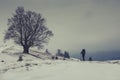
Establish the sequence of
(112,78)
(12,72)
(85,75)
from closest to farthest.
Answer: (112,78) → (85,75) → (12,72)

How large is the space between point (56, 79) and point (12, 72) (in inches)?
169

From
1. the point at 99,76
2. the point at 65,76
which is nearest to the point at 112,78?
the point at 99,76

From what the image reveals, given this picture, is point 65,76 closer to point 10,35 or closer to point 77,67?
point 77,67

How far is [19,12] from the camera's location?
64.7 metres

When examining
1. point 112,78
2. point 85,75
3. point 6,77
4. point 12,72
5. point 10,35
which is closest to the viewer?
point 112,78

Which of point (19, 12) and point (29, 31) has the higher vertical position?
point (19, 12)

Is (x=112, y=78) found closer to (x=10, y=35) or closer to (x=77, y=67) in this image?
(x=77, y=67)

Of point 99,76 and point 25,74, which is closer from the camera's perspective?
point 99,76

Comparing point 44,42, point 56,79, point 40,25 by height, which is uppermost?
point 40,25

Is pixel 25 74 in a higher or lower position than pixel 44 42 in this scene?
lower

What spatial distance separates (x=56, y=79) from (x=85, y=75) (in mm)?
1835

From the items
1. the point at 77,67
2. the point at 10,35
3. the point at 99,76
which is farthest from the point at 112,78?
the point at 10,35

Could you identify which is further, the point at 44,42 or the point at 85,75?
the point at 44,42

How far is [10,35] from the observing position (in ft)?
209
